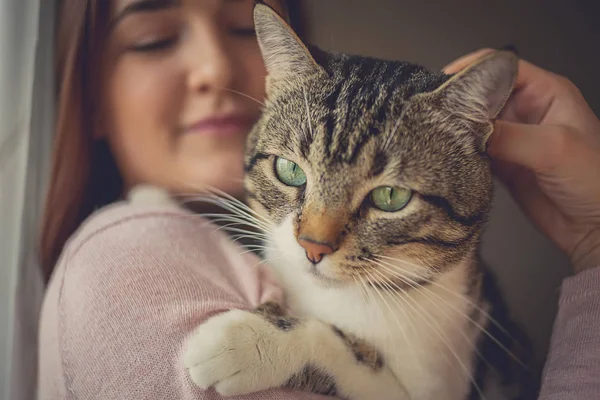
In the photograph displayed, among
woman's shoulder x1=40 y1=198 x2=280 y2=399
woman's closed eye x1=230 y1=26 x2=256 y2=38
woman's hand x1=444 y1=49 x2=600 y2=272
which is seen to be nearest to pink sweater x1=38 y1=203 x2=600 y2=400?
woman's shoulder x1=40 y1=198 x2=280 y2=399

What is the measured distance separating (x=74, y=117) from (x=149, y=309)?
403 millimetres

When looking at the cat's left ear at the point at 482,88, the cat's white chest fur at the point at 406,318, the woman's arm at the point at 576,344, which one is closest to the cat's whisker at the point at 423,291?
the cat's white chest fur at the point at 406,318

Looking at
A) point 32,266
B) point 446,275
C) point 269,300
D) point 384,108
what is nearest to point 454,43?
point 384,108

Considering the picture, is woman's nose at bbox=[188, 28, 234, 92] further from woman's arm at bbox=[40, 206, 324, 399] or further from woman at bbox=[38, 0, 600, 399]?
woman's arm at bbox=[40, 206, 324, 399]

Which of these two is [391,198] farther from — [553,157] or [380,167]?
[553,157]

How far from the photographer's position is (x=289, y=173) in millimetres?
701

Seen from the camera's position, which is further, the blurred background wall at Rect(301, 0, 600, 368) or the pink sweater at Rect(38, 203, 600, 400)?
the blurred background wall at Rect(301, 0, 600, 368)

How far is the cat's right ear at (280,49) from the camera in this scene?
68cm

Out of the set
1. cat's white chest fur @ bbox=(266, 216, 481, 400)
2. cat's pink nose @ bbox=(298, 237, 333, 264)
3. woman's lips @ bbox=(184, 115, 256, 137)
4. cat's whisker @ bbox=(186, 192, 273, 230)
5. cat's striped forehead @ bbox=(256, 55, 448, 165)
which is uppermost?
cat's striped forehead @ bbox=(256, 55, 448, 165)

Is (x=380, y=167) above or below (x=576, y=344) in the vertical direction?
above

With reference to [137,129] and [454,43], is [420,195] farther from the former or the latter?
[137,129]

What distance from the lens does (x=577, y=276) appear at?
716 mm

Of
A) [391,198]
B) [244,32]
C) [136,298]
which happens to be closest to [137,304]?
[136,298]

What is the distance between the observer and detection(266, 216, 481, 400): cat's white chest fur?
67 cm
